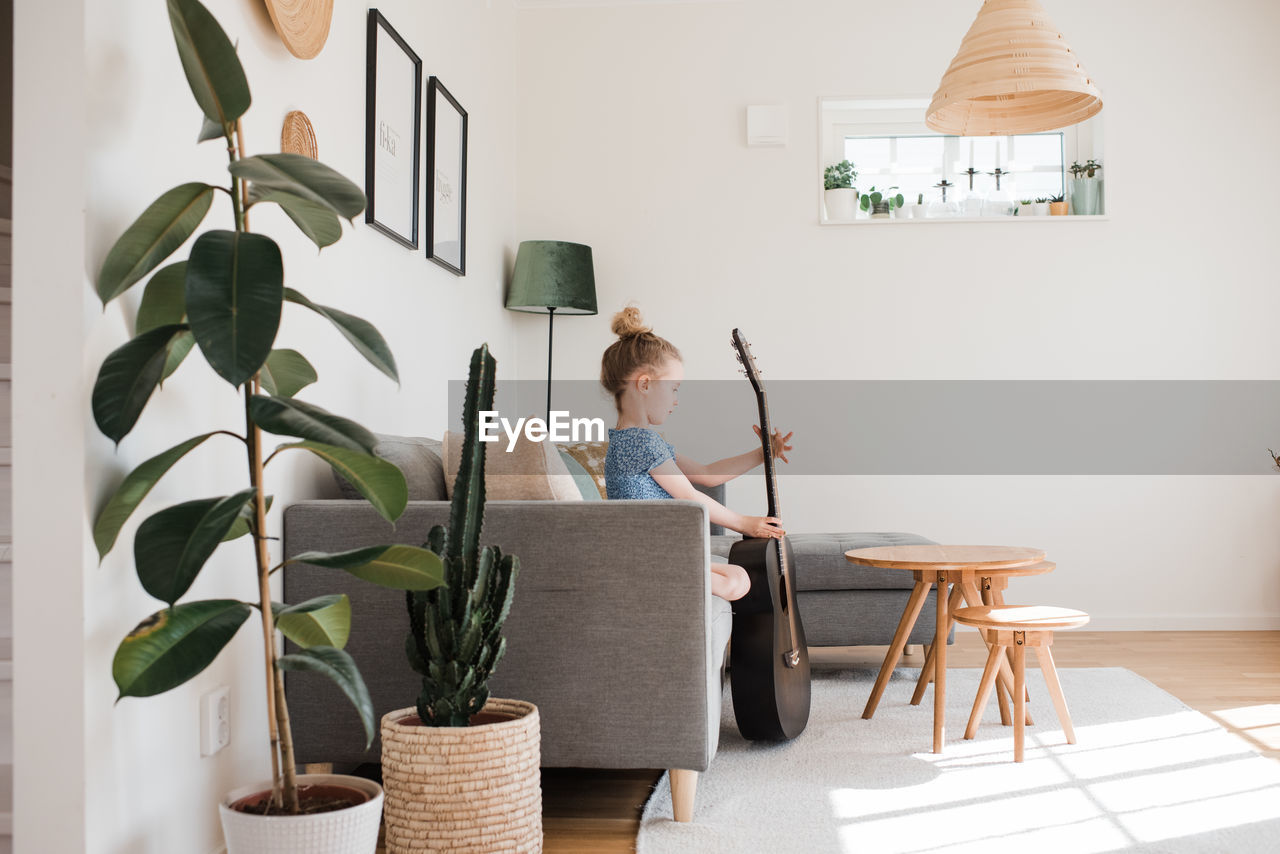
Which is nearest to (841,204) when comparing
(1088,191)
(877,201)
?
(877,201)

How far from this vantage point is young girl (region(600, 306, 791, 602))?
266cm

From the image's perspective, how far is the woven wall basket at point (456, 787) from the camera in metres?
1.79

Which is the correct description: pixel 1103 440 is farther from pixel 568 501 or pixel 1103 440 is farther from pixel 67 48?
pixel 67 48

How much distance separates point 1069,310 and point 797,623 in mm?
2478

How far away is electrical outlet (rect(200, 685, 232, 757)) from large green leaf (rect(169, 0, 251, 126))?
101cm

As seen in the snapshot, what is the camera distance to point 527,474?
229 cm

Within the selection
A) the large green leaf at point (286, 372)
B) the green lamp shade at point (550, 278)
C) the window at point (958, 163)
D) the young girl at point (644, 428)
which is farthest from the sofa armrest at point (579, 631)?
the window at point (958, 163)

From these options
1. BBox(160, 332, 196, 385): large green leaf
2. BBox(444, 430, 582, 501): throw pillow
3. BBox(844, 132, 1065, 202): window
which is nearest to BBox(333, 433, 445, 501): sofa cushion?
BBox(444, 430, 582, 501): throw pillow

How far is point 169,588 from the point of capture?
56.3 inches

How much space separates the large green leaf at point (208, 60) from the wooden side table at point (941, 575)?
1.96m

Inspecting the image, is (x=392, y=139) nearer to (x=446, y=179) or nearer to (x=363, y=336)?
(x=446, y=179)

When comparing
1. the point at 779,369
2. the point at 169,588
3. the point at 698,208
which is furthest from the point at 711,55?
the point at 169,588

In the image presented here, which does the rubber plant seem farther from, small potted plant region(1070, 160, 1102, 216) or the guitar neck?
small potted plant region(1070, 160, 1102, 216)

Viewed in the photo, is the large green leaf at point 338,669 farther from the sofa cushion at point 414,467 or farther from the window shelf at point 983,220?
the window shelf at point 983,220
